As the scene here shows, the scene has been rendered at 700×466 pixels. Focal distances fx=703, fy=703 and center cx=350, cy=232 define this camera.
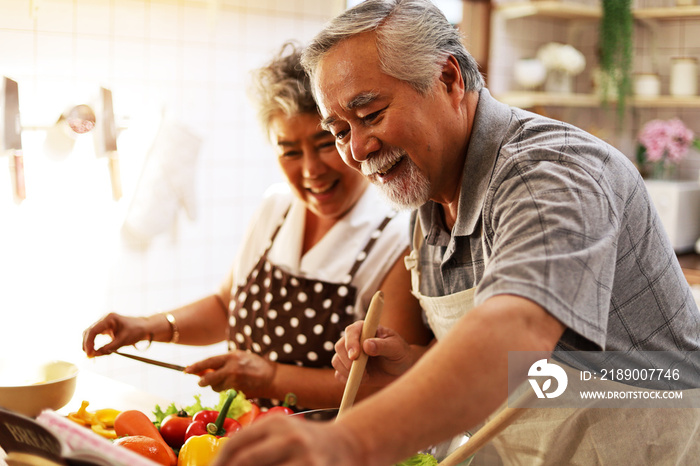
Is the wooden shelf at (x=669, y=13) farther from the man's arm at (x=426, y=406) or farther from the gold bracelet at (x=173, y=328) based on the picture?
the man's arm at (x=426, y=406)

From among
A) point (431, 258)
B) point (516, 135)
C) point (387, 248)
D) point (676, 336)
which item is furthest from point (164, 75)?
point (676, 336)

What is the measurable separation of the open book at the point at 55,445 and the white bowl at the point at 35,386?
386 mm

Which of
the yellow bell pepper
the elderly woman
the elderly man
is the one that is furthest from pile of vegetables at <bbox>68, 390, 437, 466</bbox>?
the elderly man

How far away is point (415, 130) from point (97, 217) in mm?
1948

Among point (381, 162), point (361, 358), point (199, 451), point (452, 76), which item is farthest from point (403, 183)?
point (199, 451)

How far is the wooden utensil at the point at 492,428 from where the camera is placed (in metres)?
0.84

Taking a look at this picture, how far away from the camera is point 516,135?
3.53 feet

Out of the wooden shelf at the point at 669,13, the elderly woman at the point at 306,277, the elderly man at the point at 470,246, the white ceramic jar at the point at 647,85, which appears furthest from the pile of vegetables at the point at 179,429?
the wooden shelf at the point at 669,13

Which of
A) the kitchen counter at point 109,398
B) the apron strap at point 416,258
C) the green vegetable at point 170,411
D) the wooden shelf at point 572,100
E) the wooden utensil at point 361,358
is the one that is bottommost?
the kitchen counter at point 109,398

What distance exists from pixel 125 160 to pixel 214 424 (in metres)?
1.77

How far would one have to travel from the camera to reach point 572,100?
3.58 m

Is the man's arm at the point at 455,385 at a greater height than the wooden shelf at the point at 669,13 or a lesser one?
lesser

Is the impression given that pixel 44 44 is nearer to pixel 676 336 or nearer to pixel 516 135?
pixel 516 135

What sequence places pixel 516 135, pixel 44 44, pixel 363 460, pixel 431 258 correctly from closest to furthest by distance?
pixel 363 460 < pixel 516 135 < pixel 431 258 < pixel 44 44
